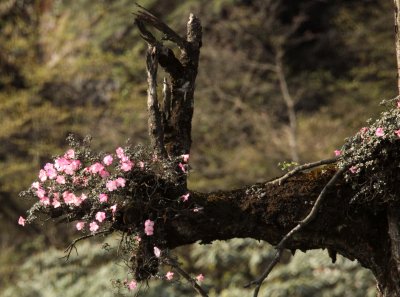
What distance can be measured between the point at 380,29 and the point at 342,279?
8.03 meters

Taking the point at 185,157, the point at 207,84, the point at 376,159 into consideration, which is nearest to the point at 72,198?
the point at 185,157

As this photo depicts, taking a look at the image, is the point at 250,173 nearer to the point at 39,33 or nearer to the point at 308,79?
the point at 308,79

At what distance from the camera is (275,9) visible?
1625cm

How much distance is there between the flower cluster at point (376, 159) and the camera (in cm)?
403

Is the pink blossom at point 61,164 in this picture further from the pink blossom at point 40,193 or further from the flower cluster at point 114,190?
the pink blossom at point 40,193

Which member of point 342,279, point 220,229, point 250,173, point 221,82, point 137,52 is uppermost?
point 137,52

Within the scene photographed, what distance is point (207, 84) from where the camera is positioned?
1550 centimetres

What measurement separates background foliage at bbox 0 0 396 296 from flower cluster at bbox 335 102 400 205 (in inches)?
377

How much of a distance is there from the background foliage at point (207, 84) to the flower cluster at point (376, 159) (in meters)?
9.57

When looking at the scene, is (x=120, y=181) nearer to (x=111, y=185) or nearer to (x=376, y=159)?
(x=111, y=185)

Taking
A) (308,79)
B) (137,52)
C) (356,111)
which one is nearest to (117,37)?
(137,52)

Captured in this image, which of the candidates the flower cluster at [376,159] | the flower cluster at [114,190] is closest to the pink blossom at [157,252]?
the flower cluster at [114,190]

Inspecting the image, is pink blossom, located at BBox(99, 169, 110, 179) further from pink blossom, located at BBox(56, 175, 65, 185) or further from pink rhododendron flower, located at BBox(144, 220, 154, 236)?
pink rhododendron flower, located at BBox(144, 220, 154, 236)

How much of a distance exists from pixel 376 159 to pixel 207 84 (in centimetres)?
1154
